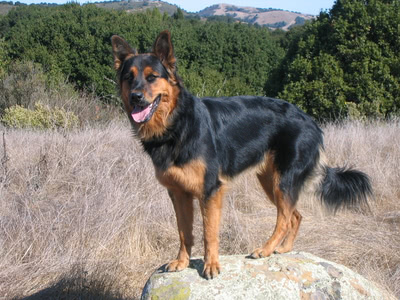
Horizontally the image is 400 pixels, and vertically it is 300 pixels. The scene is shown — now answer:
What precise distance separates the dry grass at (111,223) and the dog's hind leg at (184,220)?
2.30 ft

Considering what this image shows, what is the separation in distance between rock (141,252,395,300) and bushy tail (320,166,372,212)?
103 centimetres

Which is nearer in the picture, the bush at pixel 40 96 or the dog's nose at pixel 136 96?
the dog's nose at pixel 136 96

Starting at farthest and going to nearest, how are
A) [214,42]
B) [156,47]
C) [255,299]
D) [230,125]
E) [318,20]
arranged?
1. [214,42]
2. [318,20]
3. [230,125]
4. [156,47]
5. [255,299]

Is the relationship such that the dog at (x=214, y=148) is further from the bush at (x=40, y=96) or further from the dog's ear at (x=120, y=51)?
the bush at (x=40, y=96)

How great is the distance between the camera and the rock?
3760 mm

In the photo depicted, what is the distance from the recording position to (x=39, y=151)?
7438 mm

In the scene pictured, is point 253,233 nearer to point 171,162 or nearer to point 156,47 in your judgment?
point 171,162

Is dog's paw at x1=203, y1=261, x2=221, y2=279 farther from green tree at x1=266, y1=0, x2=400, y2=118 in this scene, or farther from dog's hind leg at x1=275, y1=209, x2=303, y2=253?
green tree at x1=266, y1=0, x2=400, y2=118

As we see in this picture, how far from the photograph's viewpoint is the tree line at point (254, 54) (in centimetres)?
1097

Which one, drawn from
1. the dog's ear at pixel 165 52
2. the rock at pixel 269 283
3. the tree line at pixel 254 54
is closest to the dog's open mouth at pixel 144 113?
the dog's ear at pixel 165 52

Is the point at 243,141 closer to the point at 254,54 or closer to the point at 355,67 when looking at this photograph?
the point at 355,67

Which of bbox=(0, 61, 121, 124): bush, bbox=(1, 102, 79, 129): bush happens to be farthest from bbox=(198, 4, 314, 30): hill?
bbox=(1, 102, 79, 129): bush

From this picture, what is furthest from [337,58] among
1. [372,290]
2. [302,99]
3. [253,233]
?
[372,290]

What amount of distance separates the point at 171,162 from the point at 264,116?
121 centimetres
